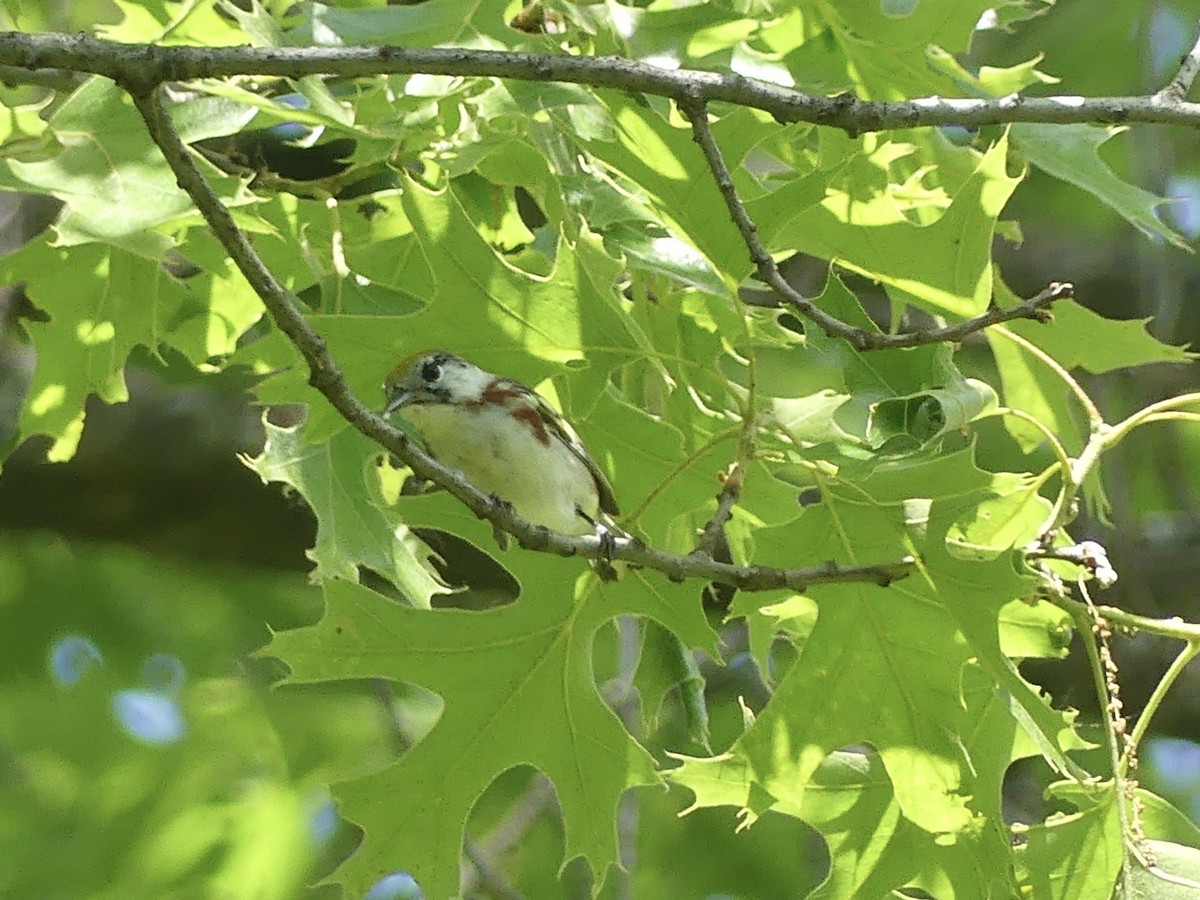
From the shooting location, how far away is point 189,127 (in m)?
2.34

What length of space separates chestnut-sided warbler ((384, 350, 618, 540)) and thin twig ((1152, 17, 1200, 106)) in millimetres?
1157

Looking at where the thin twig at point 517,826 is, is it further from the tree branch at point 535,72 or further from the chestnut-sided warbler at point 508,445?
the tree branch at point 535,72

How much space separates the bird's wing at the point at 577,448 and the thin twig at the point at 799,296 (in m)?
0.58

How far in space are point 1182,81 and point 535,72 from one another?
3.28 ft

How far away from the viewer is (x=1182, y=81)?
2.29 m

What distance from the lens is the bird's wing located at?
268 cm

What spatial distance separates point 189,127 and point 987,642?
142 cm

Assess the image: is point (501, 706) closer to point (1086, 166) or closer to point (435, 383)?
point (435, 383)

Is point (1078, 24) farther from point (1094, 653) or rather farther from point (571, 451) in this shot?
point (1094, 653)

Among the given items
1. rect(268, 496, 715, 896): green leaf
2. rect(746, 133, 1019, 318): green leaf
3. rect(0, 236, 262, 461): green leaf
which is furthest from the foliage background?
rect(746, 133, 1019, 318): green leaf

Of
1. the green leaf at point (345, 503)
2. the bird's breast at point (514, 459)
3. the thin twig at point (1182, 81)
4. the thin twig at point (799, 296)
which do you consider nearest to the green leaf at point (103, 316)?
the green leaf at point (345, 503)

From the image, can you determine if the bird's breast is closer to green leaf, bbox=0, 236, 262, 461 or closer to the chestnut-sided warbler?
the chestnut-sided warbler

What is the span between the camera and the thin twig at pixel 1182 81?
221 centimetres

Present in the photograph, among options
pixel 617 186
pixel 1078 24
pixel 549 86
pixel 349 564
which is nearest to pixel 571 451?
pixel 349 564
